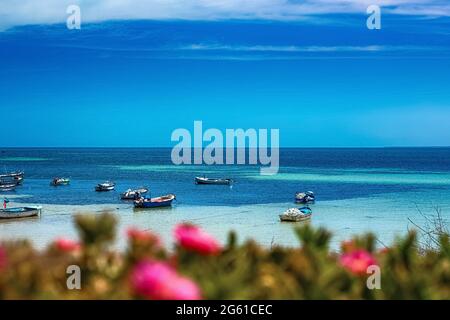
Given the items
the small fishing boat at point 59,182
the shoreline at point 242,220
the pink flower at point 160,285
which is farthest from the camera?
the small fishing boat at point 59,182

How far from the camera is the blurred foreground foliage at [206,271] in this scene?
1.44 meters

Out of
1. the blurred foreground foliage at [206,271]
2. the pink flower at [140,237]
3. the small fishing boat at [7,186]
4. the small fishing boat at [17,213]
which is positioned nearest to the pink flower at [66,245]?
the blurred foreground foliage at [206,271]

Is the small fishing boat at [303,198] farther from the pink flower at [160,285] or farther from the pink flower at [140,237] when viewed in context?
the pink flower at [160,285]

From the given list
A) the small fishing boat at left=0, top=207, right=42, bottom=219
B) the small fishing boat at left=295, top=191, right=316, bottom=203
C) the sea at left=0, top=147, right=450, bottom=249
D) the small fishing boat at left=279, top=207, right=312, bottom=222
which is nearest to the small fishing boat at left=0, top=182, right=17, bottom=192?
the sea at left=0, top=147, right=450, bottom=249

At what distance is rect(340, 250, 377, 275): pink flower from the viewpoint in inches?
73.7

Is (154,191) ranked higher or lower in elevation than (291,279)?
lower

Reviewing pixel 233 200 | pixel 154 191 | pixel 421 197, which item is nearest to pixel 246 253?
pixel 233 200

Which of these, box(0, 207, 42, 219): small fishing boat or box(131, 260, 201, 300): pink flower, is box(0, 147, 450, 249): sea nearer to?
box(0, 207, 42, 219): small fishing boat

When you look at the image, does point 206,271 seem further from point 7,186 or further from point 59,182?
point 59,182

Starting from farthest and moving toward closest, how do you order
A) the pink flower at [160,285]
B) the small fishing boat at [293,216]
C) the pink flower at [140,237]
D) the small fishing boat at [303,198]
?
the small fishing boat at [303,198] < the small fishing boat at [293,216] < the pink flower at [140,237] < the pink flower at [160,285]

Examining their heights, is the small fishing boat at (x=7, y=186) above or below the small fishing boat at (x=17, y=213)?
below
